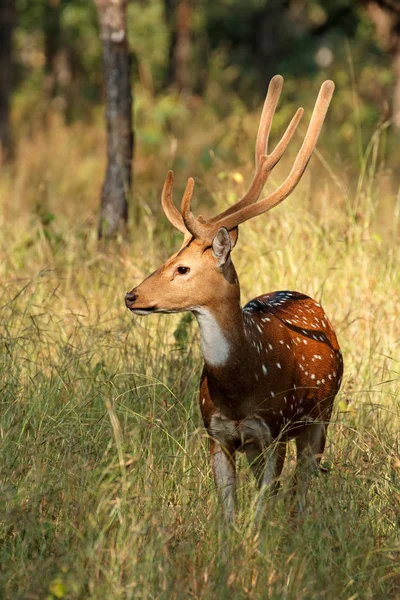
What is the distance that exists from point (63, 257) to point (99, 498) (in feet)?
12.7

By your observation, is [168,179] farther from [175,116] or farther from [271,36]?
[271,36]

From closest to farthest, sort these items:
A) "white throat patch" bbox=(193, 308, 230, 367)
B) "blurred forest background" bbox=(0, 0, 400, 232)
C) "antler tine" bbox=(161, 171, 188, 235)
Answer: "white throat patch" bbox=(193, 308, 230, 367) < "antler tine" bbox=(161, 171, 188, 235) < "blurred forest background" bbox=(0, 0, 400, 232)

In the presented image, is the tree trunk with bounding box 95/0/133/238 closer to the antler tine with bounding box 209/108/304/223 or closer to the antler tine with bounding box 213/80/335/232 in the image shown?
the antler tine with bounding box 209/108/304/223

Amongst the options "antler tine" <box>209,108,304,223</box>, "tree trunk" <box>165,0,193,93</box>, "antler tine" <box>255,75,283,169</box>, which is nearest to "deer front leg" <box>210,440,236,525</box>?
"antler tine" <box>209,108,304,223</box>

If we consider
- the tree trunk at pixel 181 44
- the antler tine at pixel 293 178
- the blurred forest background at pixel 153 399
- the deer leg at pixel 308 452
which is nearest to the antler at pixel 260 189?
the antler tine at pixel 293 178

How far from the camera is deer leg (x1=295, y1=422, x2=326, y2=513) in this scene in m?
4.58

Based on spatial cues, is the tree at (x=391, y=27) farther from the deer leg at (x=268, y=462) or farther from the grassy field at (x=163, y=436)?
the deer leg at (x=268, y=462)

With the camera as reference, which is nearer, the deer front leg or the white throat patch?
the white throat patch

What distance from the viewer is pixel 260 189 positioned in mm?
4832

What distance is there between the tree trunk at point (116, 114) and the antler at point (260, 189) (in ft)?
9.95

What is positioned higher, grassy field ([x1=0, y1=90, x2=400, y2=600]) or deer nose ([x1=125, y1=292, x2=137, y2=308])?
deer nose ([x1=125, y1=292, x2=137, y2=308])

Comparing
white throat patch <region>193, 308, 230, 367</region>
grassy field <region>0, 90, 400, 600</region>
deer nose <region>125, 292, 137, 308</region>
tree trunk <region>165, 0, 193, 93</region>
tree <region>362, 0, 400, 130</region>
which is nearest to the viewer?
grassy field <region>0, 90, 400, 600</region>

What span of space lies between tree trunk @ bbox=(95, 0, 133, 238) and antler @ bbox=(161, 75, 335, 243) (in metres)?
3.03

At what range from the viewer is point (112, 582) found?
11.8 feet
